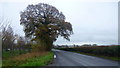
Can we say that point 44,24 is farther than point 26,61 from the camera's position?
Yes

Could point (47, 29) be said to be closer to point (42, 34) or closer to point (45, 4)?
point (42, 34)

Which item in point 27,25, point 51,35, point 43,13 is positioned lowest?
point 51,35

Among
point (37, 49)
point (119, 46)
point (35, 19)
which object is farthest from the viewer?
point (35, 19)

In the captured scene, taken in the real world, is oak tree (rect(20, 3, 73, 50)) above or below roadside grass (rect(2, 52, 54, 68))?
above

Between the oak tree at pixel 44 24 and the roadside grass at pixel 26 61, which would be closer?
the roadside grass at pixel 26 61

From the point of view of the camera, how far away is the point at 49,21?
47781 millimetres

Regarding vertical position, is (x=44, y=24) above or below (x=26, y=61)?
above

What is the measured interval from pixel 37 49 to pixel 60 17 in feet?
41.9

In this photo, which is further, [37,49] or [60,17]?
[60,17]

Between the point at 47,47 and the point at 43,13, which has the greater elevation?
the point at 43,13

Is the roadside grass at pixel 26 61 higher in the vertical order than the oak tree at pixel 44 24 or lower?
lower

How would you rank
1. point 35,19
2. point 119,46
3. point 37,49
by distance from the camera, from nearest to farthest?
point 119,46 → point 37,49 → point 35,19

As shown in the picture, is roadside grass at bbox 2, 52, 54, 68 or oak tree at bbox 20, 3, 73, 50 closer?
roadside grass at bbox 2, 52, 54, 68

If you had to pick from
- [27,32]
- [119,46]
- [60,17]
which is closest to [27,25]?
[27,32]
